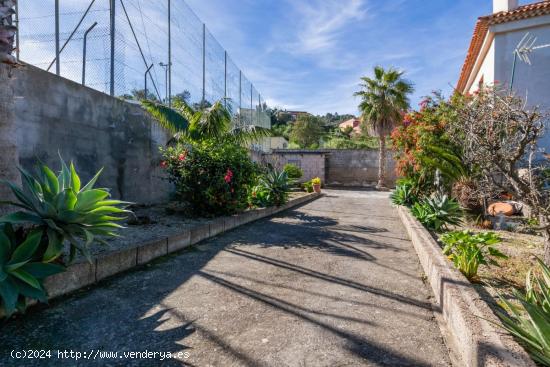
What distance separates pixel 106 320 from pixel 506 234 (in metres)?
7.12

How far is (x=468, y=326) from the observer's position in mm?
2264

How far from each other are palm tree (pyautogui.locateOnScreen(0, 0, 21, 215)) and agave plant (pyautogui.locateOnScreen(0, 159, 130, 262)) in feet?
0.72

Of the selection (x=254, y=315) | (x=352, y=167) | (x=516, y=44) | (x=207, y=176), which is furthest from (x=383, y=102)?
(x=254, y=315)

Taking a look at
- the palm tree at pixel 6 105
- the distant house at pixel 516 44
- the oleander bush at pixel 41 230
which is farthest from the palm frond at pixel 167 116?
the distant house at pixel 516 44

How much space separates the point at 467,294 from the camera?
9.19 feet

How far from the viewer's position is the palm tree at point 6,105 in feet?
10.1

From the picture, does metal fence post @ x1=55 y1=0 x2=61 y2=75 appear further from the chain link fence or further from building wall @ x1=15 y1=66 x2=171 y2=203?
building wall @ x1=15 y1=66 x2=171 y2=203

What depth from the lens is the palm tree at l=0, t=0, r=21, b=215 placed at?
3.09 metres

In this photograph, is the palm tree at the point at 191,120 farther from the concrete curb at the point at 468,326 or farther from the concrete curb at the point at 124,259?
the concrete curb at the point at 468,326

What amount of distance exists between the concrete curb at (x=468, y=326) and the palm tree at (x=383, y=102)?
776 inches

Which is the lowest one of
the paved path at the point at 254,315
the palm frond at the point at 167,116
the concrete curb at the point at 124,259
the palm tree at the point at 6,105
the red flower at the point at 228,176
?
the paved path at the point at 254,315

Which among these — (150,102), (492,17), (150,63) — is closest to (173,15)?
(150,63)

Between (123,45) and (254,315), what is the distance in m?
6.77

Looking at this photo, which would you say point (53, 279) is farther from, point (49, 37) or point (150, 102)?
point (150, 102)
